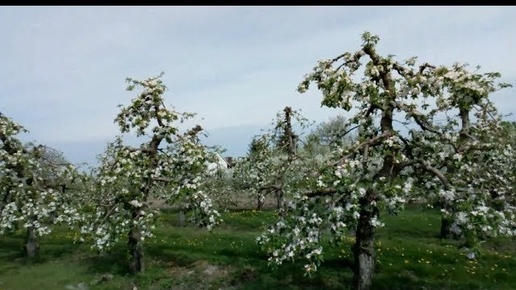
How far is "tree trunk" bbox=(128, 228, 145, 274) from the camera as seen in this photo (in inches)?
890

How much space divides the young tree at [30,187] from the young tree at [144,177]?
9.52 feet

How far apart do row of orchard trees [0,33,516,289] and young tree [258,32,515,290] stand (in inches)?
1.5

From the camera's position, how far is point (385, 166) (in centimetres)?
1817

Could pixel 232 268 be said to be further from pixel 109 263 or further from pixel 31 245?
pixel 31 245

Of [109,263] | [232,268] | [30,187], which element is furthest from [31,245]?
[232,268]

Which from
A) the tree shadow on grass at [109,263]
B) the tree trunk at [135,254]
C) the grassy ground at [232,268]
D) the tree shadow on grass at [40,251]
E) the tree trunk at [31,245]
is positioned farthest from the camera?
the tree trunk at [31,245]

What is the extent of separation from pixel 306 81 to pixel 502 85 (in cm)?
913

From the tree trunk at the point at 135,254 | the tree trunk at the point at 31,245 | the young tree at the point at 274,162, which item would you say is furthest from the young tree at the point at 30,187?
the young tree at the point at 274,162

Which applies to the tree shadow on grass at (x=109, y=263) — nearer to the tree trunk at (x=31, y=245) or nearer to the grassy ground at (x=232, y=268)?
the grassy ground at (x=232, y=268)

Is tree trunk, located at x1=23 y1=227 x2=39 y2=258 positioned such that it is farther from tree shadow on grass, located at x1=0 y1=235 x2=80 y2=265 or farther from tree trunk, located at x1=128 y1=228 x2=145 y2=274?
tree trunk, located at x1=128 y1=228 x2=145 y2=274

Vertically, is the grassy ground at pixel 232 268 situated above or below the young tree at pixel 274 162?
below

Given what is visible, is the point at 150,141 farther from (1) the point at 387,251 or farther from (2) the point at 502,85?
(2) the point at 502,85

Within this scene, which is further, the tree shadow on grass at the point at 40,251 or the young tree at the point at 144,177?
the tree shadow on grass at the point at 40,251

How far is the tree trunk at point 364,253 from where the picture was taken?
18125 mm
